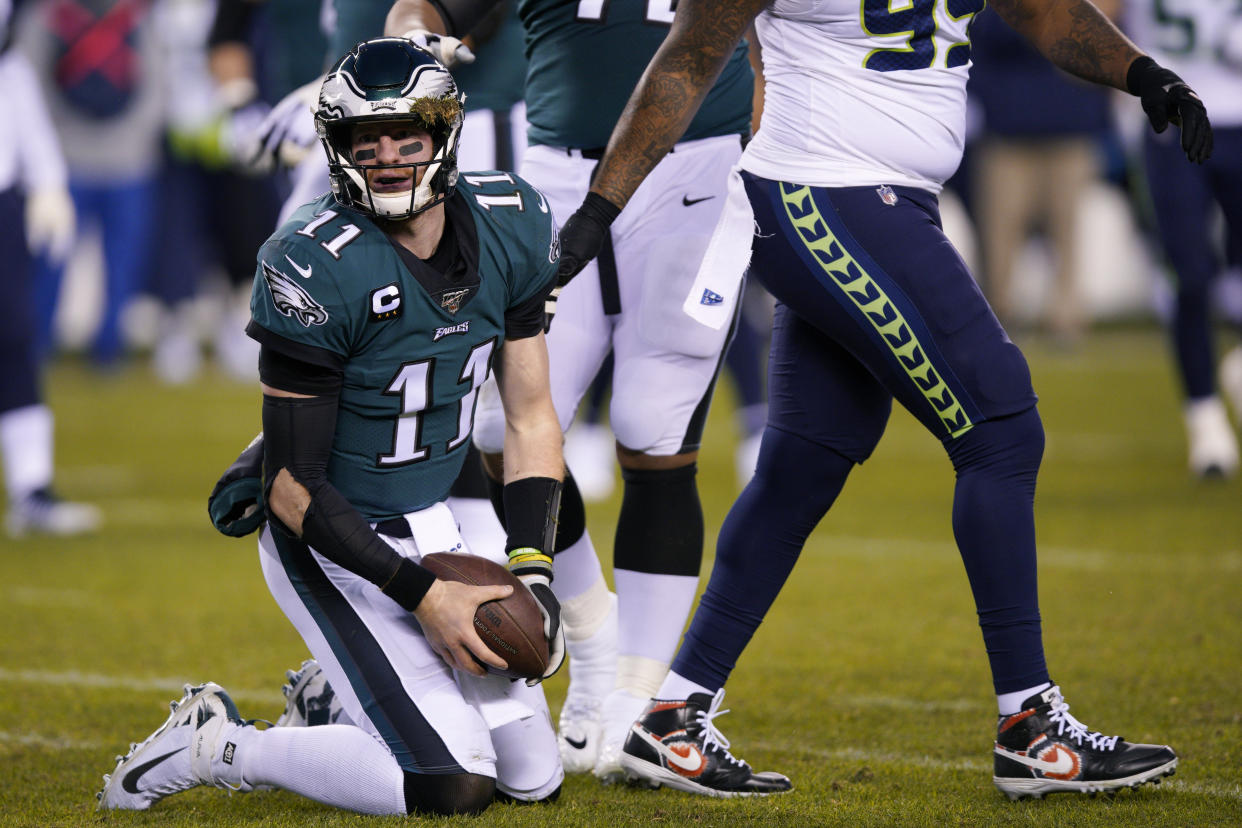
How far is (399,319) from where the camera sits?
281 centimetres

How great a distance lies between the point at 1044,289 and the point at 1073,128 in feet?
10.2

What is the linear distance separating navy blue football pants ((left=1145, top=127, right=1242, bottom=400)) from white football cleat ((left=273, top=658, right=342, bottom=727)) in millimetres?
4053

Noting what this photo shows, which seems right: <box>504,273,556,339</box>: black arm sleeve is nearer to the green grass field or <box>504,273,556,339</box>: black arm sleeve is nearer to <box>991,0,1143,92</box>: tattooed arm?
the green grass field

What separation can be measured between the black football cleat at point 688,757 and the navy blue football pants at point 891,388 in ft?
0.31

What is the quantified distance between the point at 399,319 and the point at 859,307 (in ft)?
2.50

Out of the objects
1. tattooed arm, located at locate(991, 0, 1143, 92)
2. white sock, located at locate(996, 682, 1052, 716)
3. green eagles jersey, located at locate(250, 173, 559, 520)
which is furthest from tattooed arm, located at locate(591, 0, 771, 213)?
white sock, located at locate(996, 682, 1052, 716)

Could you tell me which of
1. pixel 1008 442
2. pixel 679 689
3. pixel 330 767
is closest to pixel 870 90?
pixel 1008 442

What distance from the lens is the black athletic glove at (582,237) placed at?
3027mm

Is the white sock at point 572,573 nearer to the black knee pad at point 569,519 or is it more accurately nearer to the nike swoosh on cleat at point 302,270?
the black knee pad at point 569,519

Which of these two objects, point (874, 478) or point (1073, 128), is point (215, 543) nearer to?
point (874, 478)

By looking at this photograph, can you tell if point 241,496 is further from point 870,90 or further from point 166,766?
point 870,90

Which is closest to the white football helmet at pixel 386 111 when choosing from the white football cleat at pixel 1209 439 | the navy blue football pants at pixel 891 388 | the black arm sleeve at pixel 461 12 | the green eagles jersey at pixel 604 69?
the navy blue football pants at pixel 891 388

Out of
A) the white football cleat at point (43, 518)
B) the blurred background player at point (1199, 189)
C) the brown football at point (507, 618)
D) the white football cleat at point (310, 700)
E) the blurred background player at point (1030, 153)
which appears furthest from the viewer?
the blurred background player at point (1030, 153)

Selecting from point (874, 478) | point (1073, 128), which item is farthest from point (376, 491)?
point (1073, 128)
